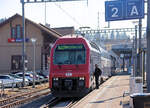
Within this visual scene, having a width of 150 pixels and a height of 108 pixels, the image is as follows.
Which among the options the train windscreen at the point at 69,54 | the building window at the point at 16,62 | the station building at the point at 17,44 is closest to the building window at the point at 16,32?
the station building at the point at 17,44

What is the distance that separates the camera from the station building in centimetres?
4156

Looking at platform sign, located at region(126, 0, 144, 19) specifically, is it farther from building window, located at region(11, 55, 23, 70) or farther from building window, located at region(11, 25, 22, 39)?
building window, located at region(11, 55, 23, 70)

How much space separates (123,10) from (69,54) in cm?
442

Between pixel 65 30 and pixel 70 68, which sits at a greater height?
pixel 65 30

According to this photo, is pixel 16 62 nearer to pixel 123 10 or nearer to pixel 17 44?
pixel 17 44

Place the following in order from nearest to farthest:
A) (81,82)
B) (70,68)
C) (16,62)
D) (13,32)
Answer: (81,82)
(70,68)
(16,62)
(13,32)

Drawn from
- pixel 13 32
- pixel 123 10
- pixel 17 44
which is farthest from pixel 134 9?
pixel 13 32

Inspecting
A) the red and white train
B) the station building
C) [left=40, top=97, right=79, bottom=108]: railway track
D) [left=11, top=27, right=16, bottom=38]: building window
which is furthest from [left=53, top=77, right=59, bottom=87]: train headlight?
[left=11, top=27, right=16, bottom=38]: building window

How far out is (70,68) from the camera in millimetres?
14789

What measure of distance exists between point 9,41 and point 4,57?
Result: 2538 mm

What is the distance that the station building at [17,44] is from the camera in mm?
41562

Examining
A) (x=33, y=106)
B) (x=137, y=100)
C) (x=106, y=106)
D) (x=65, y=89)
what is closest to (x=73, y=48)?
(x=65, y=89)

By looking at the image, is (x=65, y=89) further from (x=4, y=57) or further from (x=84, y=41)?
(x=4, y=57)

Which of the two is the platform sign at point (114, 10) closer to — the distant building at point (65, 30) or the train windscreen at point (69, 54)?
the train windscreen at point (69, 54)
